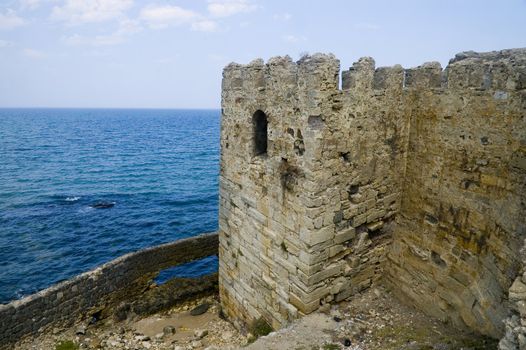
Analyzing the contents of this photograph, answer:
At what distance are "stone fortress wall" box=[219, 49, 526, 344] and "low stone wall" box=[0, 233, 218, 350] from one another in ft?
17.5

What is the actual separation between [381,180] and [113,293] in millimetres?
10012

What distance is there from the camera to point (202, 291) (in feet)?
47.0

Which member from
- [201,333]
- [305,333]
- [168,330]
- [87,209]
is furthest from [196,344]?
[87,209]

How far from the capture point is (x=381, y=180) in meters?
8.48

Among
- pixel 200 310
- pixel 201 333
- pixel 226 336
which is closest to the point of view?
pixel 226 336

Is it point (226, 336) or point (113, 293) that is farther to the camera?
point (113, 293)

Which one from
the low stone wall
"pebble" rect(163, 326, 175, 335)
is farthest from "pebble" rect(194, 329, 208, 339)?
the low stone wall

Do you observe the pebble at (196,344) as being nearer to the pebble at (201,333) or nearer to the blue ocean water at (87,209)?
the pebble at (201,333)

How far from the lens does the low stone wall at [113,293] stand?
37.1 ft

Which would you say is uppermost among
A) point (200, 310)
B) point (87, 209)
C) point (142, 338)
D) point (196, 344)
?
point (196, 344)

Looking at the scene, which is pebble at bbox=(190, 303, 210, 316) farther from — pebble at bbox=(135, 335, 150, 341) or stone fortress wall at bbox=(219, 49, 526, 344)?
stone fortress wall at bbox=(219, 49, 526, 344)

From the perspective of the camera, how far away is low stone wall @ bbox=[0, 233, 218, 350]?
11.3 metres

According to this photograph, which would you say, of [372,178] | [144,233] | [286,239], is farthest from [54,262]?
[372,178]

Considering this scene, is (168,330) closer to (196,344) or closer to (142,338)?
(142,338)
